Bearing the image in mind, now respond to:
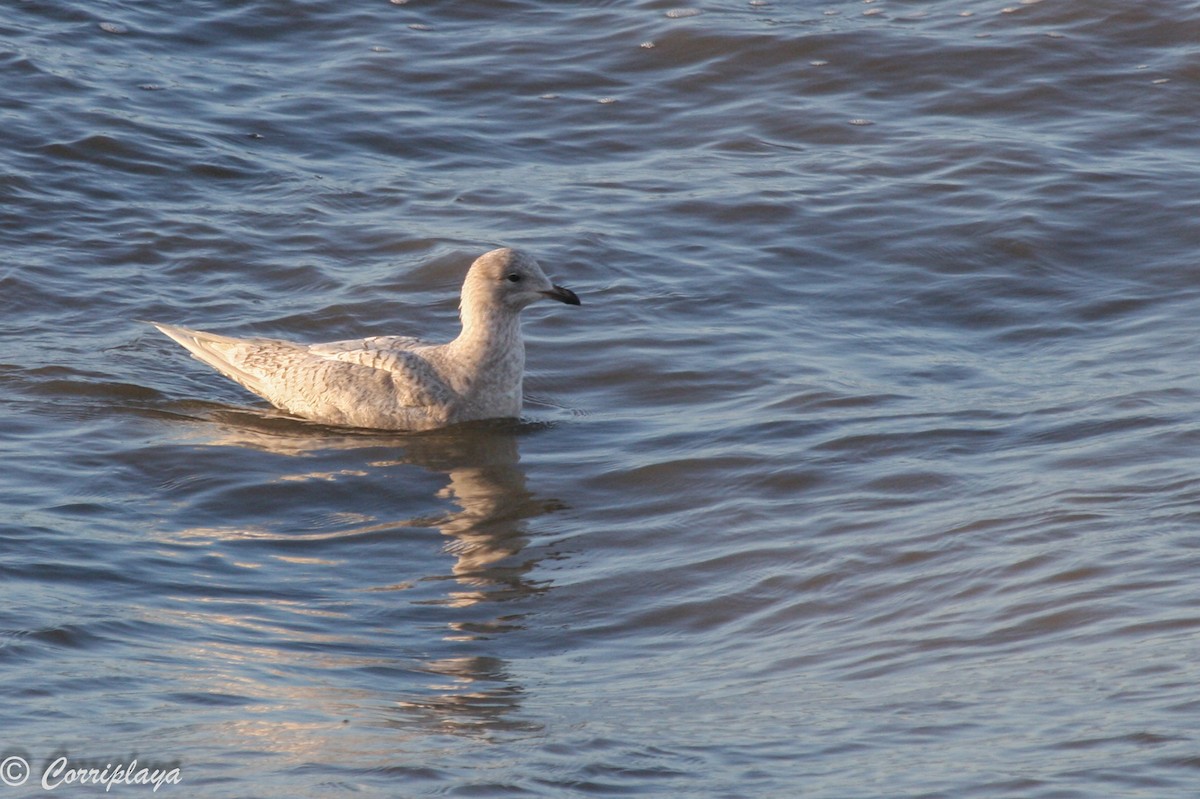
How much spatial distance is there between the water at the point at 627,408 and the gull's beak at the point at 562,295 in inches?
28.4

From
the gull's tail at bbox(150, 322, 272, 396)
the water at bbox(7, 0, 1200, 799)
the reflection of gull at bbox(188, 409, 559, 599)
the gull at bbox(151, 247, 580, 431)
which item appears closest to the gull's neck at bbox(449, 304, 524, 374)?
the gull at bbox(151, 247, 580, 431)

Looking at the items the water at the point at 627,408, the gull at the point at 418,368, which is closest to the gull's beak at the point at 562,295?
the gull at the point at 418,368

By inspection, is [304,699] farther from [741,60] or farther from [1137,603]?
[741,60]

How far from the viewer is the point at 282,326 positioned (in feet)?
39.5

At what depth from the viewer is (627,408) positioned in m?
10.6

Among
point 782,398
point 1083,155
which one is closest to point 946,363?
point 782,398

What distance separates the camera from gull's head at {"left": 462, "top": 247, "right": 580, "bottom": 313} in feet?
35.2

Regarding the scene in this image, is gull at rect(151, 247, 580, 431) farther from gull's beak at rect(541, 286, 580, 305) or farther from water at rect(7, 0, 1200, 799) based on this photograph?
water at rect(7, 0, 1200, 799)

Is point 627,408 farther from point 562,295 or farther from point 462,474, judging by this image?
point 462,474

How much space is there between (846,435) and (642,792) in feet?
14.7

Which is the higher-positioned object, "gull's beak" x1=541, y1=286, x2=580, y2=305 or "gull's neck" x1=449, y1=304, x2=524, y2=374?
"gull's beak" x1=541, y1=286, x2=580, y2=305

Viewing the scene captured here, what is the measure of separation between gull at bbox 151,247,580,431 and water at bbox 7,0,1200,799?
30cm

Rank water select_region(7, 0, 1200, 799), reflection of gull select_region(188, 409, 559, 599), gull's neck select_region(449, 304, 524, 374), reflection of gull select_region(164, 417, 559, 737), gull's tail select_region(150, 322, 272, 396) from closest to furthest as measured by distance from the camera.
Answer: water select_region(7, 0, 1200, 799), reflection of gull select_region(164, 417, 559, 737), reflection of gull select_region(188, 409, 559, 599), gull's neck select_region(449, 304, 524, 374), gull's tail select_region(150, 322, 272, 396)

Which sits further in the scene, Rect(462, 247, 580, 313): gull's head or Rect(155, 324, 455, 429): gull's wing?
Rect(462, 247, 580, 313): gull's head
